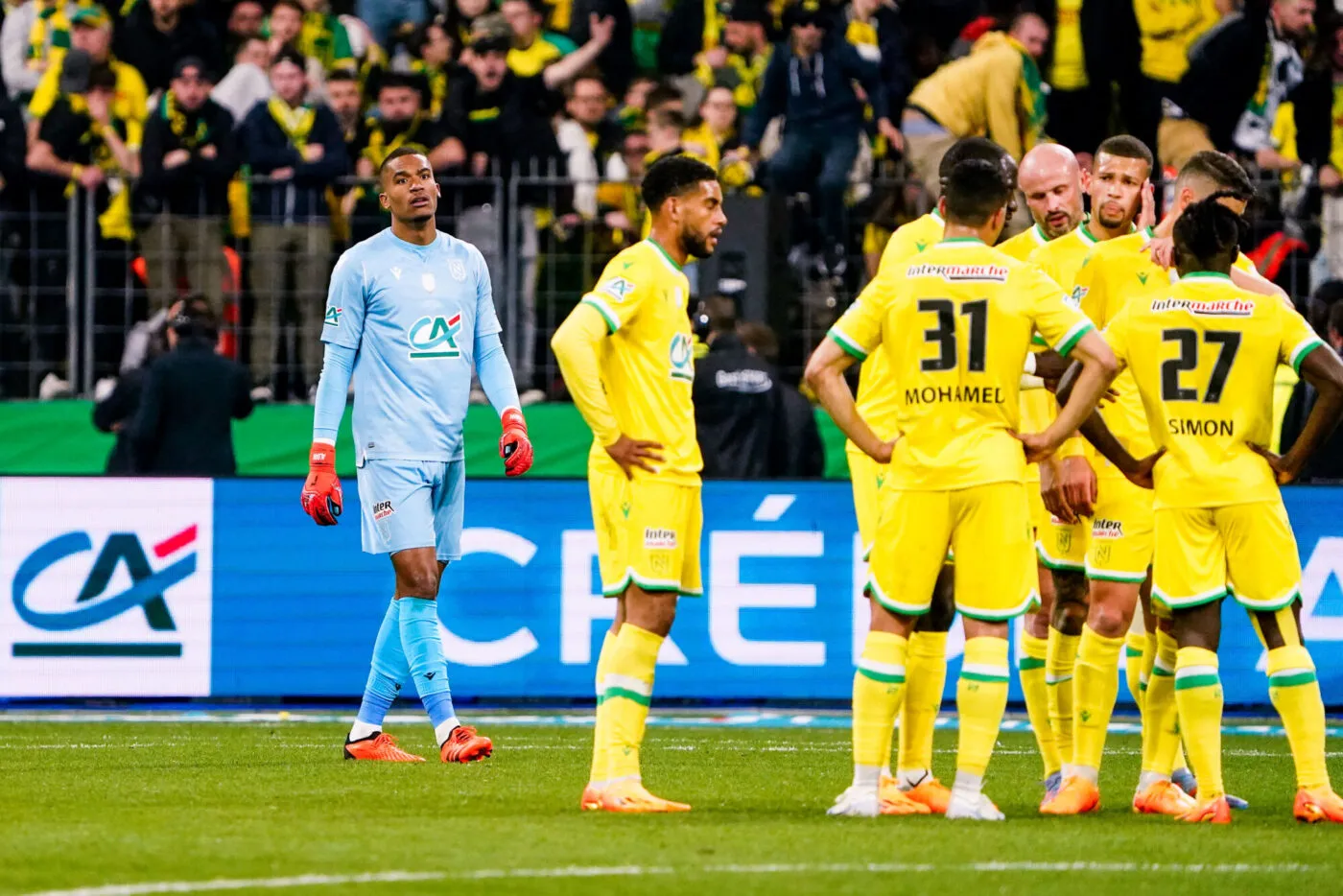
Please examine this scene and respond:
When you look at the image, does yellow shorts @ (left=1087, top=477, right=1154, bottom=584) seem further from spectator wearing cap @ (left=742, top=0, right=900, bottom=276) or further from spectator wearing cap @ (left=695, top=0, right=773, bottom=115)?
spectator wearing cap @ (left=695, top=0, right=773, bottom=115)

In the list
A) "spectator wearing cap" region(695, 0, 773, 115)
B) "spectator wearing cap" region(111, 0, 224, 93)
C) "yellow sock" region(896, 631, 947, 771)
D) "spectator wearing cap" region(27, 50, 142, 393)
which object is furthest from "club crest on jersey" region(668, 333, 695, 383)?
"spectator wearing cap" region(111, 0, 224, 93)

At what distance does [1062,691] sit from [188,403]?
24.0ft

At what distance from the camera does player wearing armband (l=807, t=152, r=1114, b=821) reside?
24.6 feet

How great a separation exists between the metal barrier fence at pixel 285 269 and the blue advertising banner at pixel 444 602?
2.44 meters

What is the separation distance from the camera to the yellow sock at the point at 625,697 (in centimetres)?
784

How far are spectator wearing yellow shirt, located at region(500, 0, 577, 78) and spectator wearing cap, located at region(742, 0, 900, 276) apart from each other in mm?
1786

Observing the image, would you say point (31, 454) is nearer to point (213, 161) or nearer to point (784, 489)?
point (213, 161)

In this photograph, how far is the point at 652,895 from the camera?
6.02m

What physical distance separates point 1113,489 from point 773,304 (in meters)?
6.68

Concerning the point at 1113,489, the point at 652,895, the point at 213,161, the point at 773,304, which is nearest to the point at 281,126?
the point at 213,161

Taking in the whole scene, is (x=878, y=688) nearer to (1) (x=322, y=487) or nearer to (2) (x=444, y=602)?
(1) (x=322, y=487)

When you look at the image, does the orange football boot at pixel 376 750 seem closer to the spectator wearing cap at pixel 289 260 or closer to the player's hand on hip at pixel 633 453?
the player's hand on hip at pixel 633 453

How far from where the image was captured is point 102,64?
17266 millimetres

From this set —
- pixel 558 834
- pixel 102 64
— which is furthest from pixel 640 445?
pixel 102 64
